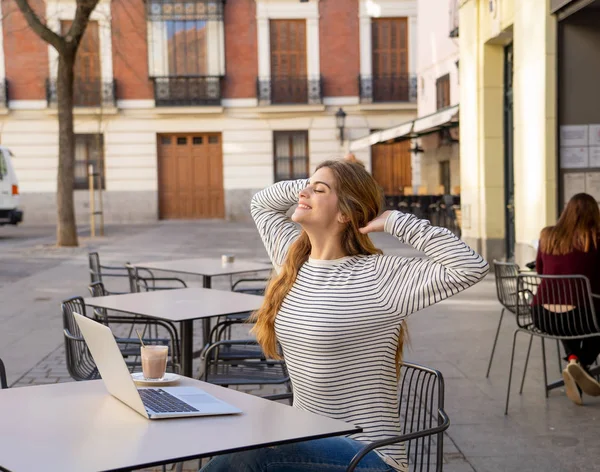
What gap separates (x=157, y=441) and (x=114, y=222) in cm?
2922

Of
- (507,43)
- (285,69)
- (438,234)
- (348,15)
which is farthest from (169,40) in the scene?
(438,234)

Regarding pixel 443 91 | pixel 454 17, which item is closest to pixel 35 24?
pixel 454 17

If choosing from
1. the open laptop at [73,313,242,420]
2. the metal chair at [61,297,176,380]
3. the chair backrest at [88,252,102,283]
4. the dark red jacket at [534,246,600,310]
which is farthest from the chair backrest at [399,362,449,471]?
the chair backrest at [88,252,102,283]

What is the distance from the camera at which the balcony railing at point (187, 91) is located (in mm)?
31203

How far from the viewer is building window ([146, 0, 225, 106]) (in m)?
30.9

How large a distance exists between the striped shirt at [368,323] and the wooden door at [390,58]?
2896 centimetres

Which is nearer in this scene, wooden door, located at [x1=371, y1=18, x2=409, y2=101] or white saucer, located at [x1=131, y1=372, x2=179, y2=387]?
white saucer, located at [x1=131, y1=372, x2=179, y2=387]

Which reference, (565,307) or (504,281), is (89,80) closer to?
(504,281)

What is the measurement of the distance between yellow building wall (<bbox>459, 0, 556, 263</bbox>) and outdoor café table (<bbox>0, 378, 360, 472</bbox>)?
7511 mm

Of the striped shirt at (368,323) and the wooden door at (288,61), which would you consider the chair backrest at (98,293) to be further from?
the wooden door at (288,61)

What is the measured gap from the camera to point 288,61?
31484 mm

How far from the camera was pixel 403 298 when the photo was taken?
2977mm

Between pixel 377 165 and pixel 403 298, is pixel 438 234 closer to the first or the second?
pixel 403 298

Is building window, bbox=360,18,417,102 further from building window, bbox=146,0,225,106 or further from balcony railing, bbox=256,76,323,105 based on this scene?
building window, bbox=146,0,225,106
